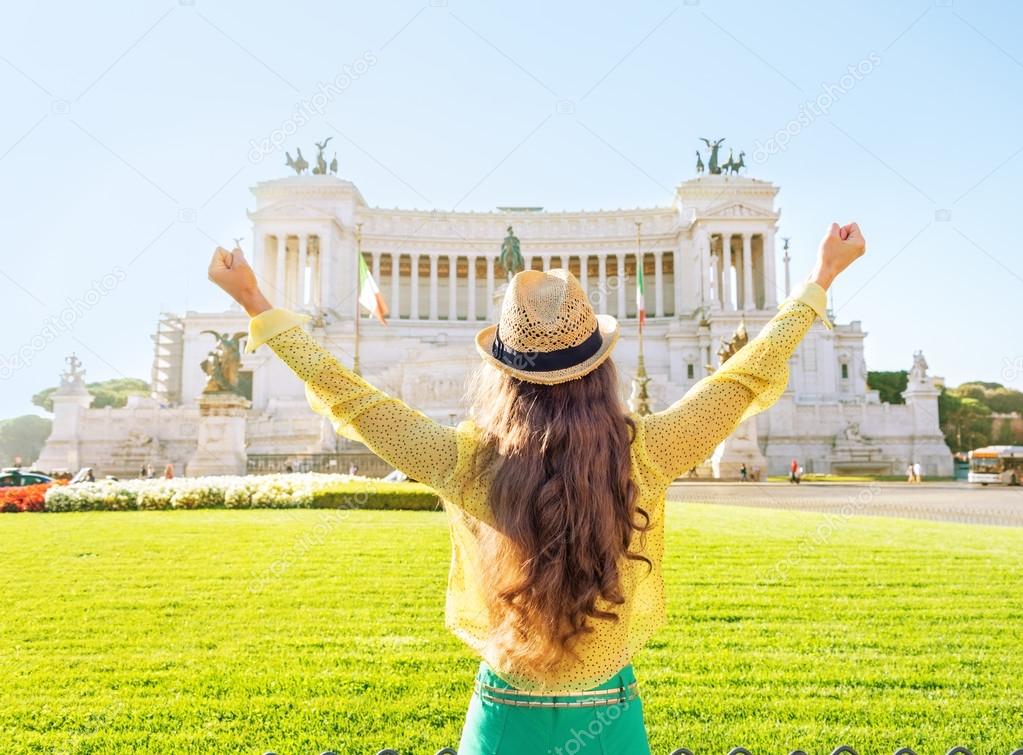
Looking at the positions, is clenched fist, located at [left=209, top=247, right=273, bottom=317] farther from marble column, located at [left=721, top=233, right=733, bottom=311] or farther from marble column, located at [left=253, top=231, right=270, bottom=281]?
marble column, located at [left=253, top=231, right=270, bottom=281]

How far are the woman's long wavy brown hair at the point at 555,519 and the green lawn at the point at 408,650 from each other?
319 cm

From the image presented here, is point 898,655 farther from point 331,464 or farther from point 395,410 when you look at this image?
point 331,464

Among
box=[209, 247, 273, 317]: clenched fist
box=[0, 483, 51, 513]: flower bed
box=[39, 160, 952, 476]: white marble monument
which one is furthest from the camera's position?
box=[39, 160, 952, 476]: white marble monument

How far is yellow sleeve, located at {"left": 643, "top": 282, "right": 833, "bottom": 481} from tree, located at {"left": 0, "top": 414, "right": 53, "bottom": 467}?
11098 cm

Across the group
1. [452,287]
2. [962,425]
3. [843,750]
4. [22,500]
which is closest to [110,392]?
[452,287]

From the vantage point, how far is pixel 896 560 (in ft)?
35.9

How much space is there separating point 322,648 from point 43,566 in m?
5.54

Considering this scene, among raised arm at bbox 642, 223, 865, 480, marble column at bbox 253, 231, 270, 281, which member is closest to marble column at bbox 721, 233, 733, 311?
marble column at bbox 253, 231, 270, 281

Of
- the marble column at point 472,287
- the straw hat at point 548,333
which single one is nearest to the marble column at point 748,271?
the marble column at point 472,287

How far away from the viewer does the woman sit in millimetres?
2443

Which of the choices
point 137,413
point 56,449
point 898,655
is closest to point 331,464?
point 137,413

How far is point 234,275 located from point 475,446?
101cm

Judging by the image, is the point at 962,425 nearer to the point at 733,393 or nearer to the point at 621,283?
the point at 621,283

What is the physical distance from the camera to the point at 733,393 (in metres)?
2.83
